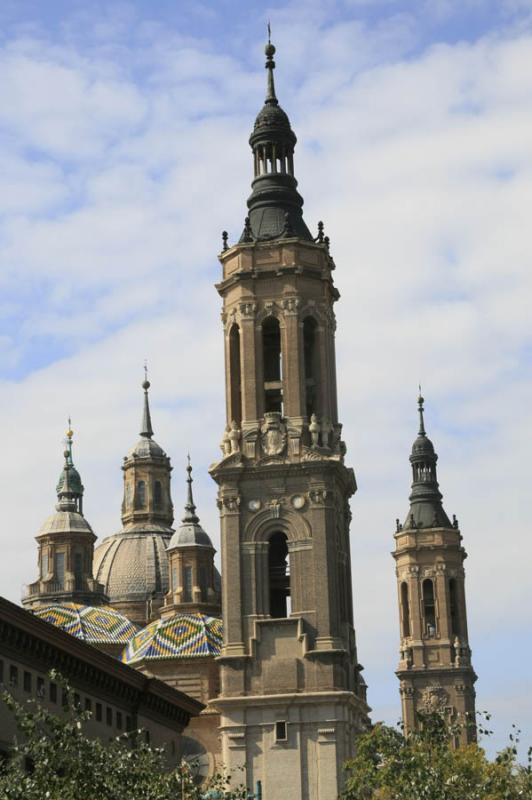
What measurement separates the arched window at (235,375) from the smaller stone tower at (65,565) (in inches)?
2238

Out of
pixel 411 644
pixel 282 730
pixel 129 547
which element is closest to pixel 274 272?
pixel 282 730

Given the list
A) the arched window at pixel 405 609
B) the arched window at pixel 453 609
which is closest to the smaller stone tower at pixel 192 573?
the arched window at pixel 405 609

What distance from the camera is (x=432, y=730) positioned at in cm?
7250

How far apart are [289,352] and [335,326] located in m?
5.08

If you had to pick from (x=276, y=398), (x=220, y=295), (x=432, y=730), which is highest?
(x=220, y=295)

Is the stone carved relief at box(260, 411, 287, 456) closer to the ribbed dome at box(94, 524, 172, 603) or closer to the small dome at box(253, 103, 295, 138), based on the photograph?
the small dome at box(253, 103, 295, 138)

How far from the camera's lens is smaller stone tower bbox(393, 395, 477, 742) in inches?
5354

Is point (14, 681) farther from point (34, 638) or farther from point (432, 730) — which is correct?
point (432, 730)

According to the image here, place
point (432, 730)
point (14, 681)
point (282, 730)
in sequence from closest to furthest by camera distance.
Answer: point (14, 681)
point (432, 730)
point (282, 730)

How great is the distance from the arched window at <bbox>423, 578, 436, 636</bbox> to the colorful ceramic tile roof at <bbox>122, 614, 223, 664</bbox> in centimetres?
2620

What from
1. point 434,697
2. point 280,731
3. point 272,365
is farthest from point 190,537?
point 280,731

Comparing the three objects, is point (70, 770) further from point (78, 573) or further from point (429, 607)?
point (78, 573)

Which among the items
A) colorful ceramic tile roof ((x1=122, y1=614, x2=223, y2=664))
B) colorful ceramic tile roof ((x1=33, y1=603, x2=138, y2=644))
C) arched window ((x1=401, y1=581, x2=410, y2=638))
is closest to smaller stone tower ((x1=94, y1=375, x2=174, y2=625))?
arched window ((x1=401, y1=581, x2=410, y2=638))

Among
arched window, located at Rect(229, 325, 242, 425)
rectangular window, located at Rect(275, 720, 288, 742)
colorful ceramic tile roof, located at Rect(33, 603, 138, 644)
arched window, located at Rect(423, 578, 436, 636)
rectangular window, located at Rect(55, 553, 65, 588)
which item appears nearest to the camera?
rectangular window, located at Rect(275, 720, 288, 742)
